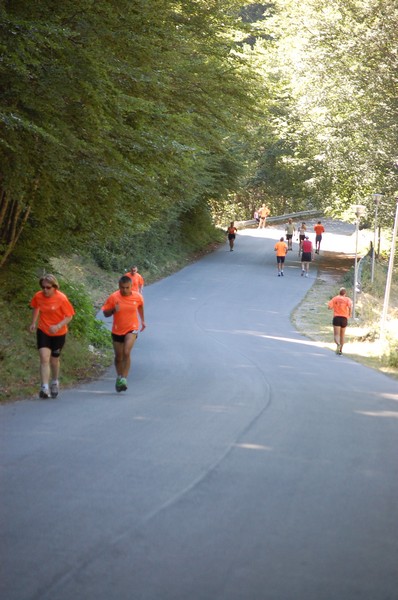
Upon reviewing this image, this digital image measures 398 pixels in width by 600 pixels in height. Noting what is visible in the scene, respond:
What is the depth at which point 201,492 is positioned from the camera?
736cm

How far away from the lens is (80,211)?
572 inches

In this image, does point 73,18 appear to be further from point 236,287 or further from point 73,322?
point 236,287

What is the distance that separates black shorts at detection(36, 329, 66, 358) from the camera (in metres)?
12.9

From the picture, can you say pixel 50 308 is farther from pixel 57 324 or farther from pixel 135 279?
pixel 135 279

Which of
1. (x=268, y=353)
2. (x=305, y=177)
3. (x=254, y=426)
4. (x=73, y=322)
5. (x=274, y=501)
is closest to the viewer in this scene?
(x=274, y=501)

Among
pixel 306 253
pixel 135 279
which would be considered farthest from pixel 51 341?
pixel 306 253

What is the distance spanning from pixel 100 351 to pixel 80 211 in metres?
5.47

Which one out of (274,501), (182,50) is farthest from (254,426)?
(182,50)

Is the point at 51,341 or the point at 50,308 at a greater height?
the point at 50,308

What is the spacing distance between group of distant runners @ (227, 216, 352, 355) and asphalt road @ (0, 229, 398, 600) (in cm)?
849

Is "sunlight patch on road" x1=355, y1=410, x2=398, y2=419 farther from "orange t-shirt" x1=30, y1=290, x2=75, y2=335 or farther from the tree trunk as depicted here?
the tree trunk

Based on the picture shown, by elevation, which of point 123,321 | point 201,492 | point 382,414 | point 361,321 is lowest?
point 361,321

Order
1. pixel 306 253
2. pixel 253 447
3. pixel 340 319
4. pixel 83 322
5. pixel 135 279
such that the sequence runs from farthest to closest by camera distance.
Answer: pixel 306 253 < pixel 135 279 < pixel 340 319 < pixel 83 322 < pixel 253 447

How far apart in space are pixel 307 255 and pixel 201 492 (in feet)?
121
